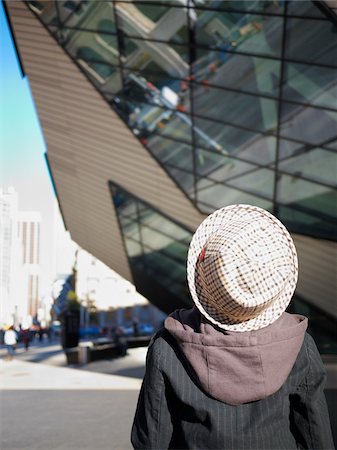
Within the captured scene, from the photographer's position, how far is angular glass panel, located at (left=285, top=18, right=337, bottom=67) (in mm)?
11102

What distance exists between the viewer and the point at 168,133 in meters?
16.2

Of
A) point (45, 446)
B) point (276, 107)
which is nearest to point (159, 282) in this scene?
point (276, 107)

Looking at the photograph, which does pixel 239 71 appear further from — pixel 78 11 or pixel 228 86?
pixel 78 11

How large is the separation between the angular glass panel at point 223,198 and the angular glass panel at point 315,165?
1.78 metres

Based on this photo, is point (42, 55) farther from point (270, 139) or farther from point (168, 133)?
point (270, 139)

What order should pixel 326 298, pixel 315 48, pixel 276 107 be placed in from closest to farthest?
pixel 315 48, pixel 276 107, pixel 326 298

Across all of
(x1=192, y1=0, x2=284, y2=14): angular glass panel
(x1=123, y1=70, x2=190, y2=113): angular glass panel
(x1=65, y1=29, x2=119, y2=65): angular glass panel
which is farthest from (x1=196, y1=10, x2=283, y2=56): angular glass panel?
(x1=65, y1=29, x2=119, y2=65): angular glass panel

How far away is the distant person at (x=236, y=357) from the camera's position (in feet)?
5.80

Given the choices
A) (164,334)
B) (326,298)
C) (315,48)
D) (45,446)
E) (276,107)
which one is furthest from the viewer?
(326,298)

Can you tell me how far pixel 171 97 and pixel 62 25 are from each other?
3.27 metres

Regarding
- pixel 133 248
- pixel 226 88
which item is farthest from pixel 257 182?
pixel 133 248

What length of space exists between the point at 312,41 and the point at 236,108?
9.70 feet

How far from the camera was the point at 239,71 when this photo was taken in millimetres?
13078

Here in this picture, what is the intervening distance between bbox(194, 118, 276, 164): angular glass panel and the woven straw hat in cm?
1269
